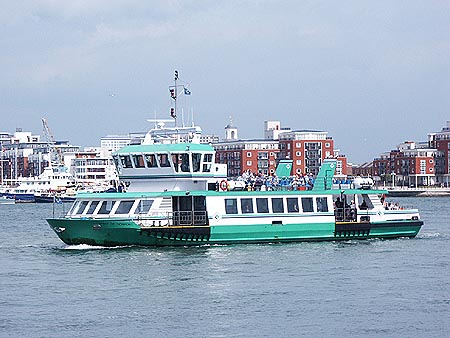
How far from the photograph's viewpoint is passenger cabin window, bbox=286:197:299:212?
47031mm

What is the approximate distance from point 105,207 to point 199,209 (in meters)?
4.30

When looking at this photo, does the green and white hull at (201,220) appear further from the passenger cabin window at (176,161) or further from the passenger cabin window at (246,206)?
the passenger cabin window at (176,161)

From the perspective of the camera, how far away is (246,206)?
151 ft

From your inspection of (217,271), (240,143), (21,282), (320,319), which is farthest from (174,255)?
(240,143)

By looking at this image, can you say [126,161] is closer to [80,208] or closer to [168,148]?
[168,148]

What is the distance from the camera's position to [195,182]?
155 ft

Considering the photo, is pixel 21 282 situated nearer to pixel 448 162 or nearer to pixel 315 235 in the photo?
pixel 315 235

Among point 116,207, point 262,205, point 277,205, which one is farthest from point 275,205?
point 116,207

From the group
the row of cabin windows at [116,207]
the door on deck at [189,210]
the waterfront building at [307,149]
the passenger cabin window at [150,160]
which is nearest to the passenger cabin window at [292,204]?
the door on deck at [189,210]

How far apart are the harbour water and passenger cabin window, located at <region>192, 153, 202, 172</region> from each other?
4.02m

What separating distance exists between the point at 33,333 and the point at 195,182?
20.7 m

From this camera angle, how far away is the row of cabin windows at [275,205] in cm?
4578

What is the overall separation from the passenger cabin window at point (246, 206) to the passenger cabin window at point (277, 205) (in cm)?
118

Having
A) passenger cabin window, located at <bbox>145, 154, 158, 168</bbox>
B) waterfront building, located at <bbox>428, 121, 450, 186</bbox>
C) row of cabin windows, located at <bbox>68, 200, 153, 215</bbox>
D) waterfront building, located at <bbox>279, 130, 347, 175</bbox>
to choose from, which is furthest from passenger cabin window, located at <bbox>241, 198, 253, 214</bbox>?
waterfront building, located at <bbox>428, 121, 450, 186</bbox>
